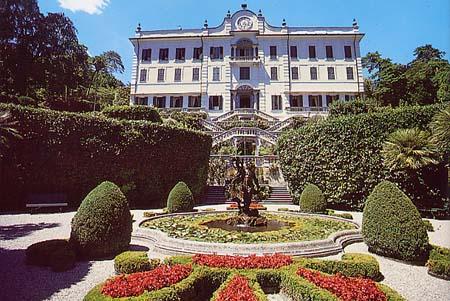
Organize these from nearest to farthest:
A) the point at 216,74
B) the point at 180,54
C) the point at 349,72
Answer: the point at 349,72 < the point at 216,74 < the point at 180,54

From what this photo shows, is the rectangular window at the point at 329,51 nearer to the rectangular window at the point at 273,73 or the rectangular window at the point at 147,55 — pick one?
the rectangular window at the point at 273,73

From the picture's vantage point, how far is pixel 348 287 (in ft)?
15.2

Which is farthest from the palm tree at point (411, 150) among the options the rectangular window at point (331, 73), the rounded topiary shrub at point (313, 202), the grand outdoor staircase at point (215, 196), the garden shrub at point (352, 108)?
the rectangular window at point (331, 73)

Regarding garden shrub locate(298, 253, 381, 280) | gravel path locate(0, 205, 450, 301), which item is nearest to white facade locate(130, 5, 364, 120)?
gravel path locate(0, 205, 450, 301)

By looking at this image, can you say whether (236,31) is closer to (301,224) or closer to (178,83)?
(178,83)

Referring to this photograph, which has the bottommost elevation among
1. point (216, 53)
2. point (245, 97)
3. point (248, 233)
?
point (248, 233)

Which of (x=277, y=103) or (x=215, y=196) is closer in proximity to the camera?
(x=215, y=196)

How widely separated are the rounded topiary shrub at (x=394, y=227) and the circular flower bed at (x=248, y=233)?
152cm

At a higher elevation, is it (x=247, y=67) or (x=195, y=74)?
(x=247, y=67)

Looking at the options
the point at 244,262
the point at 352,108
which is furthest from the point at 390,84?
the point at 244,262

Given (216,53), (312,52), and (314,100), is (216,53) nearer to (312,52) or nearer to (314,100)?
(312,52)

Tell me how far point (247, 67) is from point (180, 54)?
10201 mm

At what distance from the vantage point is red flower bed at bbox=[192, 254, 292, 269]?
5.97 m

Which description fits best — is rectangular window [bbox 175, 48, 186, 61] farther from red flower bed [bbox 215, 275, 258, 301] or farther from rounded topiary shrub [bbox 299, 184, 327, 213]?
red flower bed [bbox 215, 275, 258, 301]
